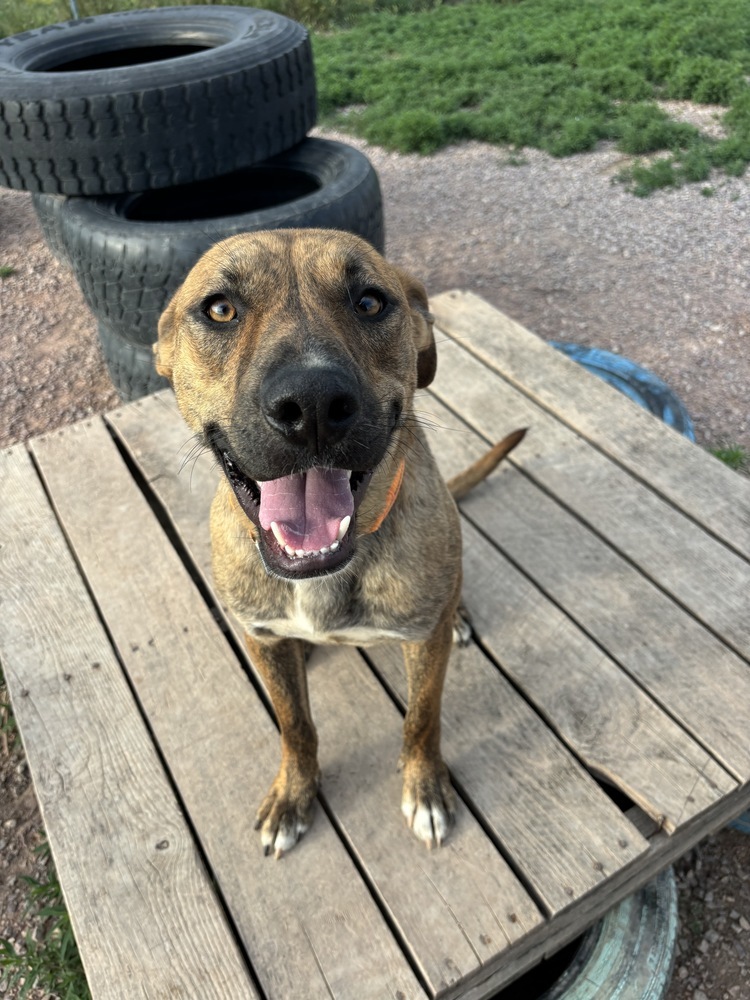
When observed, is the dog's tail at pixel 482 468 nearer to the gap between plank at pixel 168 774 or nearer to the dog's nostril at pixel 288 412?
the gap between plank at pixel 168 774

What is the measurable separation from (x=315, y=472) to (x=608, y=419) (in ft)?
7.20

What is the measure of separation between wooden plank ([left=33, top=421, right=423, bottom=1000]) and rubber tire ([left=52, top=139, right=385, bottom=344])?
Answer: 0.76 m

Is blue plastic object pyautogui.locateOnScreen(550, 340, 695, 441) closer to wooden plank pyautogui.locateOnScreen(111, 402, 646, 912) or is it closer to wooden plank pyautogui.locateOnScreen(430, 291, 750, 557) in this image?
wooden plank pyautogui.locateOnScreen(430, 291, 750, 557)

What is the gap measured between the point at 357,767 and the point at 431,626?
0.68 m

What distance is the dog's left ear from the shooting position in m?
2.29

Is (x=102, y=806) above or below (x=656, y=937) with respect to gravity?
above

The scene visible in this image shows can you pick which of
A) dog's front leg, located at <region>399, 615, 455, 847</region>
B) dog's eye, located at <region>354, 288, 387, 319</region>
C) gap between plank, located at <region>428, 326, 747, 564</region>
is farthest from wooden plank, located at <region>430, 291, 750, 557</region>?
dog's eye, located at <region>354, 288, 387, 319</region>

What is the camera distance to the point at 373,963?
80.4 inches

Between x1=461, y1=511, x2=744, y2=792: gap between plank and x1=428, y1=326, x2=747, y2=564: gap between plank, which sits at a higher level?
x1=428, y1=326, x2=747, y2=564: gap between plank

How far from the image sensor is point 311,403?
5.17ft

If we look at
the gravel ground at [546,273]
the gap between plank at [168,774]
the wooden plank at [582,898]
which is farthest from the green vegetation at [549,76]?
the gap between plank at [168,774]

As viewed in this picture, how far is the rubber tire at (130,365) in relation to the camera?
426 cm

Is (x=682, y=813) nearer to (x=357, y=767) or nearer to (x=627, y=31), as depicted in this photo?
(x=357, y=767)

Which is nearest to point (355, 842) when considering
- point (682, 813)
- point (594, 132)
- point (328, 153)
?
point (682, 813)
